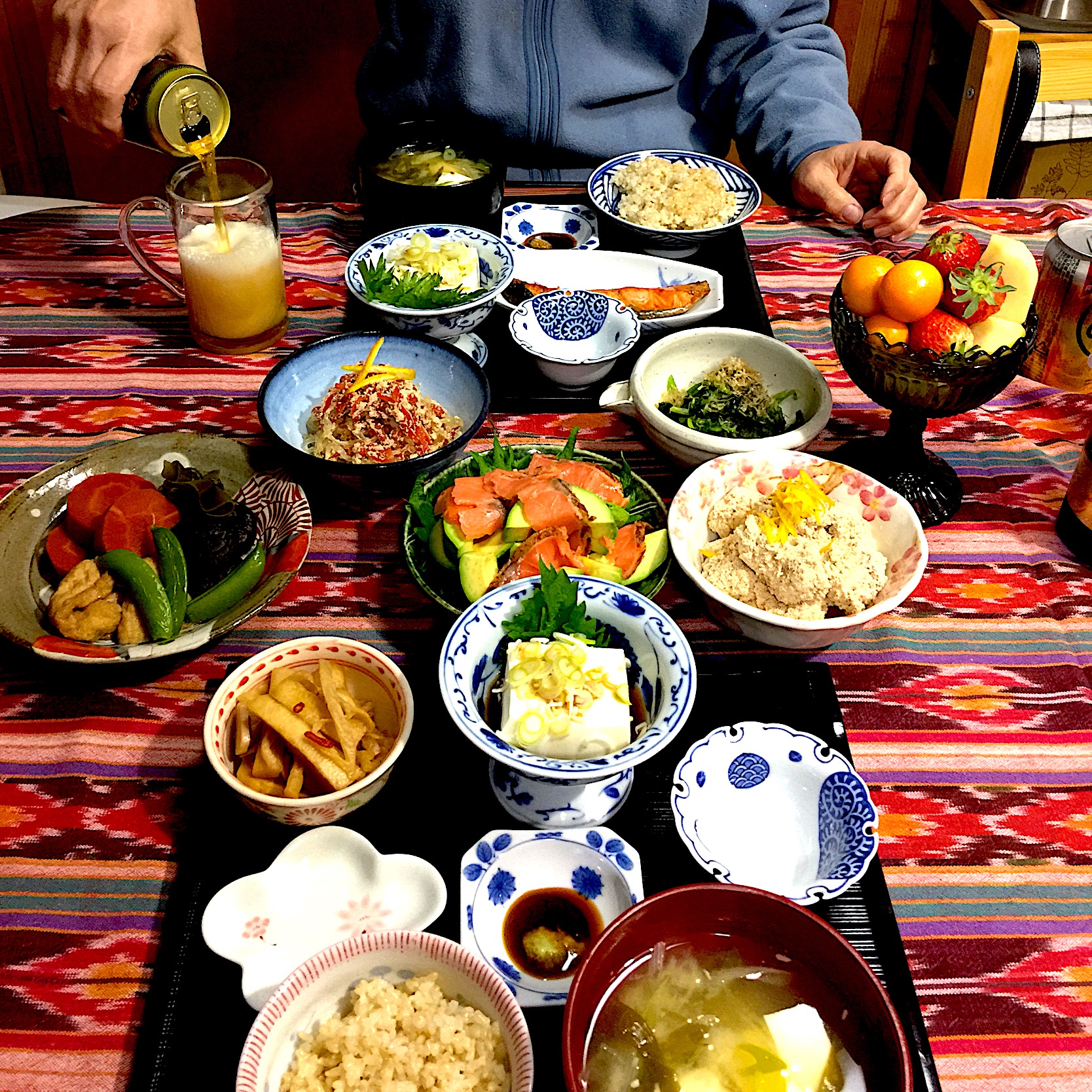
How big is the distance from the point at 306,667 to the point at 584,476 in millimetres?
579

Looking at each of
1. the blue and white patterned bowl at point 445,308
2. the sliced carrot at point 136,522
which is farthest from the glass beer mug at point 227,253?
the sliced carrot at point 136,522

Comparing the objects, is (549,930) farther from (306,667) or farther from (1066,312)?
(1066,312)

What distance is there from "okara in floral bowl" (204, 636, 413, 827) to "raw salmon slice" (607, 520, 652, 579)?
0.41 meters

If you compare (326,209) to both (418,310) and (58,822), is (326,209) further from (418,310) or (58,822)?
(58,822)

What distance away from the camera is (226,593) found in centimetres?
143

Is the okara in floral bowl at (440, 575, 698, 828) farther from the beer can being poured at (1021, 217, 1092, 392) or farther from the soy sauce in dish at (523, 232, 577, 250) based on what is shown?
the soy sauce in dish at (523, 232, 577, 250)

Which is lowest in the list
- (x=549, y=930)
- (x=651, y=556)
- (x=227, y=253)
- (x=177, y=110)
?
(x=549, y=930)

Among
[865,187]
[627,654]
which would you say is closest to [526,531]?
Answer: [627,654]

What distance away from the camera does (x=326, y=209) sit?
257 cm

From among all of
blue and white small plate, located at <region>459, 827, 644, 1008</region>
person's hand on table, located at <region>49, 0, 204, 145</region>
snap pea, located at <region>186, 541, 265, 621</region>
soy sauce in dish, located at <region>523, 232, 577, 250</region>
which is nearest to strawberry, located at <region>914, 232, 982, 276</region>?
soy sauce in dish, located at <region>523, 232, 577, 250</region>

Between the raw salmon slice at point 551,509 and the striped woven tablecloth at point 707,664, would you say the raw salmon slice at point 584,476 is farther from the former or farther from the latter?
the striped woven tablecloth at point 707,664

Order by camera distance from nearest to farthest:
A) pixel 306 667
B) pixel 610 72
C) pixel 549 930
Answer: pixel 549 930, pixel 306 667, pixel 610 72

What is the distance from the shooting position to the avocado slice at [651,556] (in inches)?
59.3

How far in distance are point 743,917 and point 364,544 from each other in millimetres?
949
